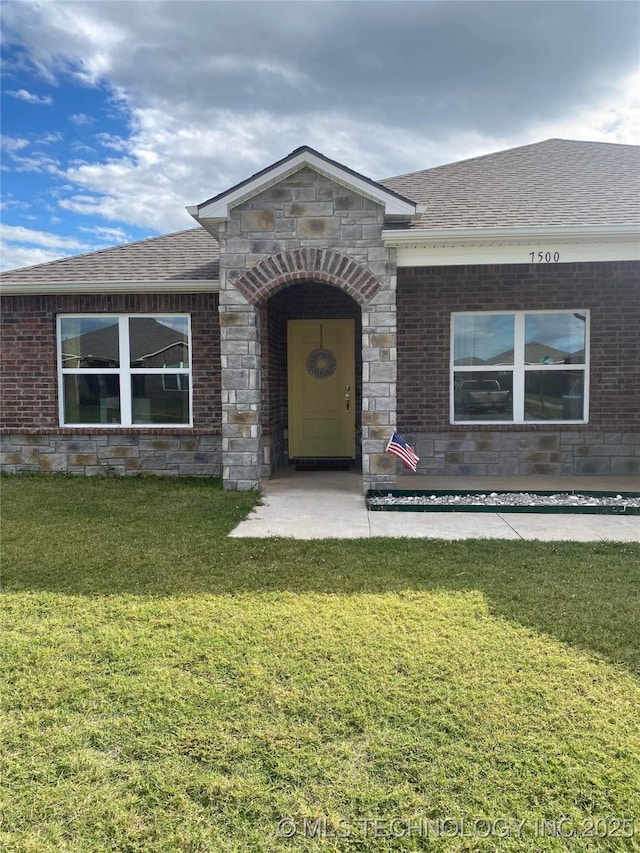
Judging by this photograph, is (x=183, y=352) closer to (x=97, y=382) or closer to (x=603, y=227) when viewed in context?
(x=97, y=382)

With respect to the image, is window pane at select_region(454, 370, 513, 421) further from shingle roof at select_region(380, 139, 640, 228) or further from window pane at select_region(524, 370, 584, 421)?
shingle roof at select_region(380, 139, 640, 228)

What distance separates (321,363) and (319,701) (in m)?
7.38

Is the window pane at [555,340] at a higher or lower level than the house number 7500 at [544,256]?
lower

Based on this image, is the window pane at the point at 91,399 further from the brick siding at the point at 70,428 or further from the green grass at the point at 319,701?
the green grass at the point at 319,701

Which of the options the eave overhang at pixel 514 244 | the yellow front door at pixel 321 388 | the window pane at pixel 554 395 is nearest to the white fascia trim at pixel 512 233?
the eave overhang at pixel 514 244

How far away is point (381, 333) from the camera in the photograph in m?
7.14

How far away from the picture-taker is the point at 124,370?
8.76 m

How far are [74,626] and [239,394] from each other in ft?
13.8

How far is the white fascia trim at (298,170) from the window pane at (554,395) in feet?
11.3

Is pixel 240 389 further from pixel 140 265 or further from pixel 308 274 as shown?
pixel 140 265

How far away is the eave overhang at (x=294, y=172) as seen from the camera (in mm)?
6898

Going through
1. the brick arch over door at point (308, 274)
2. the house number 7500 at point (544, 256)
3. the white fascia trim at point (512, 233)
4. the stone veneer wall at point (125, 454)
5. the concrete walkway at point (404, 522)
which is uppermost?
the white fascia trim at point (512, 233)

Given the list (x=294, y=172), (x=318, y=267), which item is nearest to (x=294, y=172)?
(x=294, y=172)

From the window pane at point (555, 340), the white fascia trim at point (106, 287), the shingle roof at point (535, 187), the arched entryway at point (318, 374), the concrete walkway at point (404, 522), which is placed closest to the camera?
the concrete walkway at point (404, 522)
